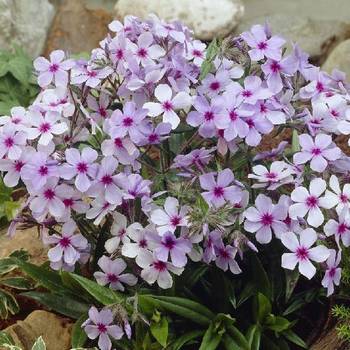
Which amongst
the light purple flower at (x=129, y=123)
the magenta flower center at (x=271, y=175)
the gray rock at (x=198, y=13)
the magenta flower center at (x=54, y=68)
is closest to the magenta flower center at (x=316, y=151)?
the magenta flower center at (x=271, y=175)

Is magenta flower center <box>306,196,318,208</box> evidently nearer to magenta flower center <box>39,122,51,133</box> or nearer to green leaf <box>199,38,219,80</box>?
green leaf <box>199,38,219,80</box>

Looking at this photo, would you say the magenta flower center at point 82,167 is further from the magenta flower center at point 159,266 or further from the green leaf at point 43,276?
the green leaf at point 43,276

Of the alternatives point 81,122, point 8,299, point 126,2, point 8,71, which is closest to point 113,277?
point 81,122

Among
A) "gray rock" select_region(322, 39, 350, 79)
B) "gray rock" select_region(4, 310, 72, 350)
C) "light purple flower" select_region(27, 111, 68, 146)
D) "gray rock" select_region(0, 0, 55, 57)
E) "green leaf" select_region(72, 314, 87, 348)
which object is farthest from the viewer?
"gray rock" select_region(0, 0, 55, 57)

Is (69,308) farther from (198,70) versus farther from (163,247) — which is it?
(198,70)

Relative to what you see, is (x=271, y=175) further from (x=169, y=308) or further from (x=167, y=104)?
(x=169, y=308)

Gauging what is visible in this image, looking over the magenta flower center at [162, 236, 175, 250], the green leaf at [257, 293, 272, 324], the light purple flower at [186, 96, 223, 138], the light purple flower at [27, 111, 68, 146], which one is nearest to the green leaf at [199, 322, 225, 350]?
the green leaf at [257, 293, 272, 324]
